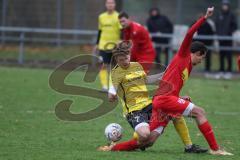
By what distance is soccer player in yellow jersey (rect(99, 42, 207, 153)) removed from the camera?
9031mm

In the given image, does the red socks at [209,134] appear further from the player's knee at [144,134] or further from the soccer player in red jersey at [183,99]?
the player's knee at [144,134]

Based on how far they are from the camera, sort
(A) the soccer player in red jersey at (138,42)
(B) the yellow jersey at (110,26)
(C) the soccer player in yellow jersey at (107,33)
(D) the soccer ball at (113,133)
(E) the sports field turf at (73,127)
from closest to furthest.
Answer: (E) the sports field turf at (73,127), (D) the soccer ball at (113,133), (A) the soccer player in red jersey at (138,42), (C) the soccer player in yellow jersey at (107,33), (B) the yellow jersey at (110,26)

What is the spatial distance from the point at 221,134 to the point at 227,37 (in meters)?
10.9

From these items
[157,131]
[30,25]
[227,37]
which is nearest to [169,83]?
[157,131]

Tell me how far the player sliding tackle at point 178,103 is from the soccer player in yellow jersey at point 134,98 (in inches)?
2.4

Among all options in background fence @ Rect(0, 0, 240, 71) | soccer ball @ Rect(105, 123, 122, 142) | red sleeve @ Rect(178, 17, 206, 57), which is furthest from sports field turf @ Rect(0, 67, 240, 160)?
background fence @ Rect(0, 0, 240, 71)

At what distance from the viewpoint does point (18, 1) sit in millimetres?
25719

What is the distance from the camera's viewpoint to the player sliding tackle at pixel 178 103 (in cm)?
889

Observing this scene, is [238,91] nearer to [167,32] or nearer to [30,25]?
[167,32]

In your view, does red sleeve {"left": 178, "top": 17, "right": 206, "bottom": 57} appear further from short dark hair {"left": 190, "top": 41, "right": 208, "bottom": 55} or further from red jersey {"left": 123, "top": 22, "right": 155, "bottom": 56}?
red jersey {"left": 123, "top": 22, "right": 155, "bottom": 56}

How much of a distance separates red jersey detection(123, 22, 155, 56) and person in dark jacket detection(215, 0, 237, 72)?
662 centimetres

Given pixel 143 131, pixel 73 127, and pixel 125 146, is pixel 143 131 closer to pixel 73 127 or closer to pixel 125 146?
pixel 125 146

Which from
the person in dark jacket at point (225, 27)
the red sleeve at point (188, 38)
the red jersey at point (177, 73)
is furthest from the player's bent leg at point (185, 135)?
the person in dark jacket at point (225, 27)

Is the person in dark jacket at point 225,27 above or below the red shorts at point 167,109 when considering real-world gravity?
below
